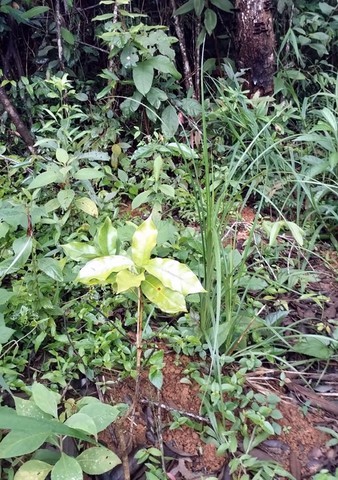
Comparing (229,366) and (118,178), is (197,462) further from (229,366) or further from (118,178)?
(118,178)

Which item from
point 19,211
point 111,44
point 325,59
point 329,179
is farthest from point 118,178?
point 325,59

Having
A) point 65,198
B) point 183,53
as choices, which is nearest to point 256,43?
point 183,53

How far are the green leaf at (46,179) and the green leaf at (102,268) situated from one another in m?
0.84

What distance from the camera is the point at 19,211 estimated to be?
1.44 meters

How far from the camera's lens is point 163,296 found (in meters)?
0.93

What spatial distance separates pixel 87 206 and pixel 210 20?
141cm

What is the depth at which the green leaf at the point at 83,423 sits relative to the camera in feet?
3.19

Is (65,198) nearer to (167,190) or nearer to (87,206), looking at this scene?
(87,206)

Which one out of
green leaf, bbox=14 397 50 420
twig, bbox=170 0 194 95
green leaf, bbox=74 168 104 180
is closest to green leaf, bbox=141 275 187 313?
green leaf, bbox=14 397 50 420

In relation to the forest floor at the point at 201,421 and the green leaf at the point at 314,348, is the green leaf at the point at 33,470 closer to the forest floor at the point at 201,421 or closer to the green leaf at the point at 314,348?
the forest floor at the point at 201,421

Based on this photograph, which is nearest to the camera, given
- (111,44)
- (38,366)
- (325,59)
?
(38,366)

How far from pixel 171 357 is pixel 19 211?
26.7 inches

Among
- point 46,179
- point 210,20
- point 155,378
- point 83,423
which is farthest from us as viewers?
point 210,20

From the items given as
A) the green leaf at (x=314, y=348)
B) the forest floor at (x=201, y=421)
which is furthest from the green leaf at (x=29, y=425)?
the green leaf at (x=314, y=348)
